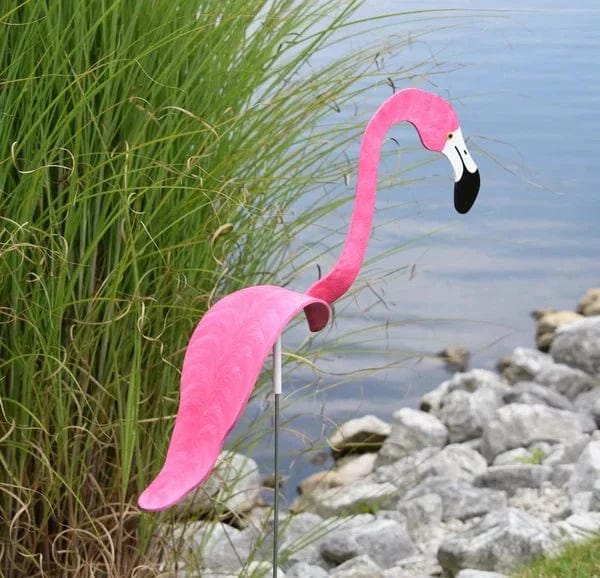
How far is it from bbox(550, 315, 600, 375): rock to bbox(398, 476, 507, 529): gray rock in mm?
1144

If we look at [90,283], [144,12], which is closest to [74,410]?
[90,283]

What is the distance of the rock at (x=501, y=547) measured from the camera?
2682 mm

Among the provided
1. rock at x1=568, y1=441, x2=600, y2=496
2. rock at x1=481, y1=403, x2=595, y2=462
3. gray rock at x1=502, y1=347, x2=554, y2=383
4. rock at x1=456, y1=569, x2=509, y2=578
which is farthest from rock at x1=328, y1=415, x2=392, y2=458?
rock at x1=456, y1=569, x2=509, y2=578

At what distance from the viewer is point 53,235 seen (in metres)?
1.98

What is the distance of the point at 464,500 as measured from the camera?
3.27 meters

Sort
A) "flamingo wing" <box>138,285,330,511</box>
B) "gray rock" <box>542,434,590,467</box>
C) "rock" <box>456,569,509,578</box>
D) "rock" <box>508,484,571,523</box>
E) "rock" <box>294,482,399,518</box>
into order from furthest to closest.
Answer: "gray rock" <box>542,434,590,467</box> → "rock" <box>294,482,399,518</box> → "rock" <box>508,484,571,523</box> → "rock" <box>456,569,509,578</box> → "flamingo wing" <box>138,285,330,511</box>

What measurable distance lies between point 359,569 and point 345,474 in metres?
1.02

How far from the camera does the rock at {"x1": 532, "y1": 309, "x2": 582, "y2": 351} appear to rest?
4777 mm

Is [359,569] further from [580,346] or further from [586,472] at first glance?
[580,346]

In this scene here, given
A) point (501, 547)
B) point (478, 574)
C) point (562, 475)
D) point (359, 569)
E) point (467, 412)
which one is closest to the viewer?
point (478, 574)

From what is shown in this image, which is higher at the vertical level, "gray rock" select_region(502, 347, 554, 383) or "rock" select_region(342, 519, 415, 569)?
"gray rock" select_region(502, 347, 554, 383)

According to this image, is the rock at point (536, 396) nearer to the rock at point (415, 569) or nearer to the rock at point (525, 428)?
the rock at point (525, 428)

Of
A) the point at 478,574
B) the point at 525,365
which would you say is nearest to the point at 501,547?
the point at 478,574

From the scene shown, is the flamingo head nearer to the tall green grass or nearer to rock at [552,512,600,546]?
the tall green grass
